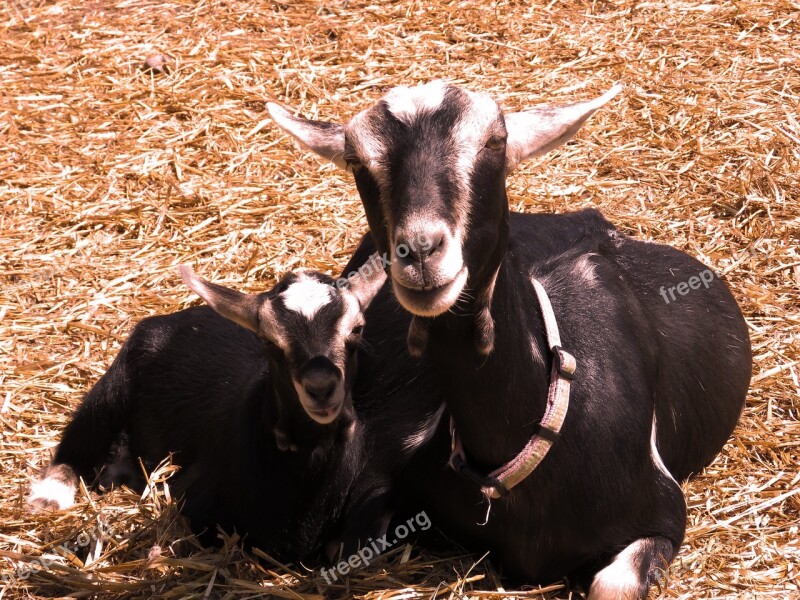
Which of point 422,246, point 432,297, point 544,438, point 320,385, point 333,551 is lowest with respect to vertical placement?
point 333,551

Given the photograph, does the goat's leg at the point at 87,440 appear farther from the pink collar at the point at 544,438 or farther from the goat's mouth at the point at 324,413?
the pink collar at the point at 544,438

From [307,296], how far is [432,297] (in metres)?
1.37

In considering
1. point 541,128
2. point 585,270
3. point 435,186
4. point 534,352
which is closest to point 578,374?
point 534,352

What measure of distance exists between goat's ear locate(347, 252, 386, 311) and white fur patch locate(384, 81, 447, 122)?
1313 mm

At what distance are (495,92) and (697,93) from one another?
52.7 inches

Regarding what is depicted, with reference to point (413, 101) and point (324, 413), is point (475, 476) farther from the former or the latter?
point (413, 101)

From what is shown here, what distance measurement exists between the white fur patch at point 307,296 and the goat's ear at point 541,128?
3.67 feet

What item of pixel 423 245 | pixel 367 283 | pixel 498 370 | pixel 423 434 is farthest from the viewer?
pixel 367 283

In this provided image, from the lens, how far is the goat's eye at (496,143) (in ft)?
11.2

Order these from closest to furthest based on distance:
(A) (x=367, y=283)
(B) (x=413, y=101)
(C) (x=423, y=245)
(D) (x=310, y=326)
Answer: (C) (x=423, y=245)
(B) (x=413, y=101)
(D) (x=310, y=326)
(A) (x=367, y=283)

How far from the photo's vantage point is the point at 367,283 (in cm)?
471

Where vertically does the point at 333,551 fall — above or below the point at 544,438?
below

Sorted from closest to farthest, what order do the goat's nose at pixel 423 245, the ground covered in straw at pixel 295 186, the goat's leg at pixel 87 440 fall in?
the goat's nose at pixel 423 245, the ground covered in straw at pixel 295 186, the goat's leg at pixel 87 440

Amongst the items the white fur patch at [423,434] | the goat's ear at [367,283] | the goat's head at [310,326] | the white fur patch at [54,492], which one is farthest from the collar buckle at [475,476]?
the white fur patch at [54,492]
